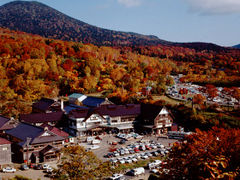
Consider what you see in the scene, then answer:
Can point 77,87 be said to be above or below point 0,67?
below

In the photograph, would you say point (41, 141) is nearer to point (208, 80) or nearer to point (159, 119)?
A: point (159, 119)

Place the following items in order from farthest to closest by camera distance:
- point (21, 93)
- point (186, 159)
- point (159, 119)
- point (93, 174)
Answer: point (21, 93), point (159, 119), point (93, 174), point (186, 159)

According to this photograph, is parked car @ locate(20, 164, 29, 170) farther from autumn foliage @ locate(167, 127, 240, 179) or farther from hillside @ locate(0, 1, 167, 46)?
hillside @ locate(0, 1, 167, 46)

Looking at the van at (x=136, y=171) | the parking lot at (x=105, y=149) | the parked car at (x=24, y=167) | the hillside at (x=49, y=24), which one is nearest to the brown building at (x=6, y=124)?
the parking lot at (x=105, y=149)

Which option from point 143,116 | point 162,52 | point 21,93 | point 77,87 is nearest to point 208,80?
point 77,87

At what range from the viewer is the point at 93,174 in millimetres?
11609

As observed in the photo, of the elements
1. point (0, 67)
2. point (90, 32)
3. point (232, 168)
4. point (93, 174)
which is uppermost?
point (90, 32)

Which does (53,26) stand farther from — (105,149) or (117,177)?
(117,177)

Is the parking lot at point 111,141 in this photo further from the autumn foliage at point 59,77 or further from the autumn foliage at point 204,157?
the autumn foliage at point 59,77

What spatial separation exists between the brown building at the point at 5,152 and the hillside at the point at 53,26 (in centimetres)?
10944

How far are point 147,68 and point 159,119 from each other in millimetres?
36595

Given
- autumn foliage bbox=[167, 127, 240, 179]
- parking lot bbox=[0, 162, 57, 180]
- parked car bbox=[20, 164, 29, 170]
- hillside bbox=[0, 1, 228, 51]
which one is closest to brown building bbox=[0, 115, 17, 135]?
parked car bbox=[20, 164, 29, 170]

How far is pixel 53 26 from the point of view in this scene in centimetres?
14838

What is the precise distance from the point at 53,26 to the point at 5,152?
138771mm
